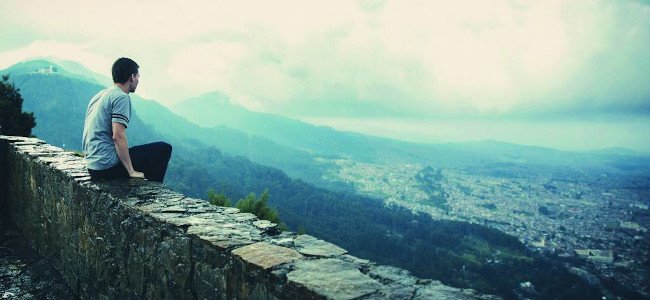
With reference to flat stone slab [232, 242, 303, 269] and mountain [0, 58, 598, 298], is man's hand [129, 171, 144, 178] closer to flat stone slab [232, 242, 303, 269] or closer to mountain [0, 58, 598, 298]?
flat stone slab [232, 242, 303, 269]

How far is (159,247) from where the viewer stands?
3.30 m

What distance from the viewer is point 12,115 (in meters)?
23.7

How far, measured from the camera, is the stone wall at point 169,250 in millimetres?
Result: 2334

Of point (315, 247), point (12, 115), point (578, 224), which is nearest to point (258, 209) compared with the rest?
point (12, 115)

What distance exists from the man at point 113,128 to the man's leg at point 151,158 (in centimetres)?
32

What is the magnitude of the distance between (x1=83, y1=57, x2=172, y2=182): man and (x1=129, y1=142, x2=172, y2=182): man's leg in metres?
0.32

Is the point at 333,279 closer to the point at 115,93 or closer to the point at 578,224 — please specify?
the point at 115,93

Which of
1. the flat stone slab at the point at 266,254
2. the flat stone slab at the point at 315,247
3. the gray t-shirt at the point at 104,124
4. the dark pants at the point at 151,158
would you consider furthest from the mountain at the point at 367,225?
the flat stone slab at the point at 266,254

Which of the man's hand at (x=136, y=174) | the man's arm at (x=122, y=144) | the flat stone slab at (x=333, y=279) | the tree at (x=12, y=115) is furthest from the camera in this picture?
the tree at (x=12, y=115)

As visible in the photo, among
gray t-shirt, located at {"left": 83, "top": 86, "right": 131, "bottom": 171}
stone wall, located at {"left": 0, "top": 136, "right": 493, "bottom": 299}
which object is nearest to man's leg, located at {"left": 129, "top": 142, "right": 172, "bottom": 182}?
gray t-shirt, located at {"left": 83, "top": 86, "right": 131, "bottom": 171}

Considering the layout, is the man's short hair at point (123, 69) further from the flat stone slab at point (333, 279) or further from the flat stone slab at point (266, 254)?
the flat stone slab at point (333, 279)

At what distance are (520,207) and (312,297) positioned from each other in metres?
197

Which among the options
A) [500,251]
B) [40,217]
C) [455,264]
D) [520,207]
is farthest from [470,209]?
[40,217]

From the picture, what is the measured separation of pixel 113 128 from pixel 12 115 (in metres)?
27.0
